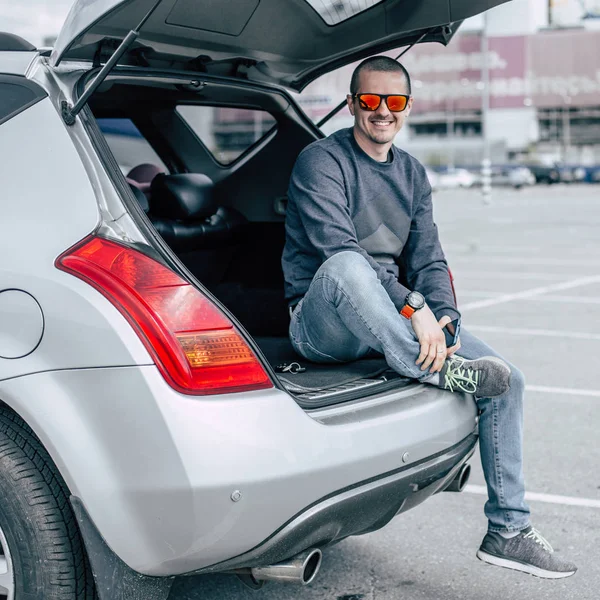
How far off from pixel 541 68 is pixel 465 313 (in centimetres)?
8792

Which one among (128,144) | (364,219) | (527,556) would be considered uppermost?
(128,144)

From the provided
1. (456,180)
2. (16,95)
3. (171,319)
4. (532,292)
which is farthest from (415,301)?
(456,180)

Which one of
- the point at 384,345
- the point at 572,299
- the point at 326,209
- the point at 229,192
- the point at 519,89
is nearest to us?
the point at 384,345

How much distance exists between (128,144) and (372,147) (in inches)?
83.6

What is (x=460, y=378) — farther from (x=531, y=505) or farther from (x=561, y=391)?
(x=561, y=391)

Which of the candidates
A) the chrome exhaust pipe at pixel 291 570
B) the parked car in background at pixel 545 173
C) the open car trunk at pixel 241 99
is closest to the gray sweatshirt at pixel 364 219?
the open car trunk at pixel 241 99

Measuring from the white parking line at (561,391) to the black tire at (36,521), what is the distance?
4.16m

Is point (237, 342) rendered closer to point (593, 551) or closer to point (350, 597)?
point (350, 597)

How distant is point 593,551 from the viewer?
3629mm

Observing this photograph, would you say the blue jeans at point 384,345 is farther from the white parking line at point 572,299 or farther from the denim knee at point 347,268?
the white parking line at point 572,299

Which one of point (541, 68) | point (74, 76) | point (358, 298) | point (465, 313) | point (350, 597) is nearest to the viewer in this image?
point (74, 76)

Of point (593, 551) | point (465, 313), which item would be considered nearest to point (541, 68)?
point (465, 313)

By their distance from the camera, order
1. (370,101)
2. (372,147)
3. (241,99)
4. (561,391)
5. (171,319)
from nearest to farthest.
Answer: (171,319)
(370,101)
(372,147)
(241,99)
(561,391)

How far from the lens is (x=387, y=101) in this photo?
11.3 feet
